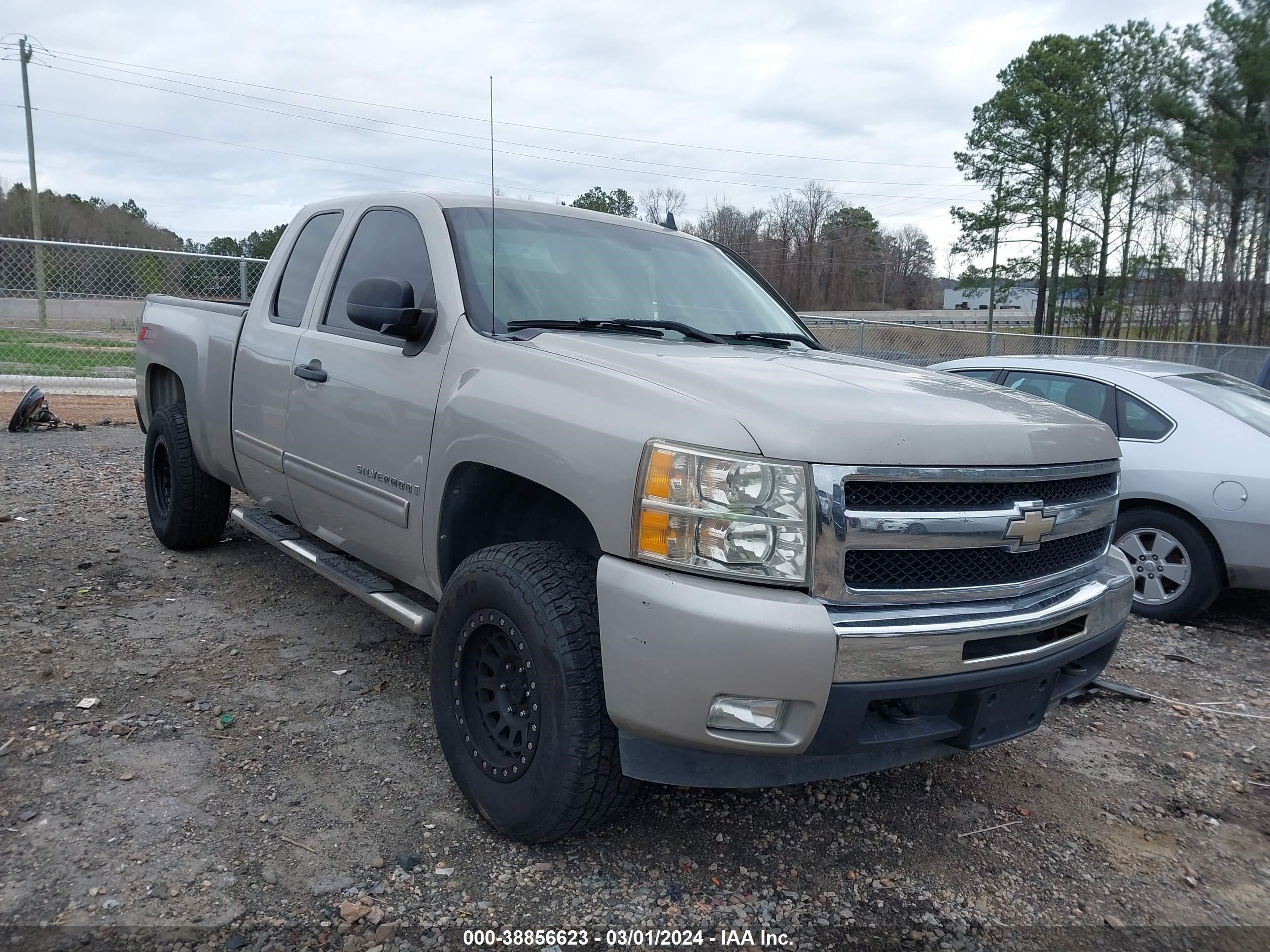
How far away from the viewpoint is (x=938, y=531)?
92.3 inches

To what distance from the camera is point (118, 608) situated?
4.58m

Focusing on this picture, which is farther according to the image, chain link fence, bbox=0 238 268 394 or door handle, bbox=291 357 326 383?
chain link fence, bbox=0 238 268 394

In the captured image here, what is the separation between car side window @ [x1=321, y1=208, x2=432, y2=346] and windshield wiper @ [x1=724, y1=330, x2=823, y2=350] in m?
1.19

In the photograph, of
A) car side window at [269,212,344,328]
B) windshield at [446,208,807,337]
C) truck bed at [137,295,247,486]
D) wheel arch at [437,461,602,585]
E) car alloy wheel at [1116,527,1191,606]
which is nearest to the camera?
wheel arch at [437,461,602,585]

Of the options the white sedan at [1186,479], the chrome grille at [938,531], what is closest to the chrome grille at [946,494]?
the chrome grille at [938,531]

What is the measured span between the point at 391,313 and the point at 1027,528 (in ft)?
6.85

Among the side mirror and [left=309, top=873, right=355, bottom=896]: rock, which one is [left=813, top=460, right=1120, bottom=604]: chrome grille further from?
the side mirror

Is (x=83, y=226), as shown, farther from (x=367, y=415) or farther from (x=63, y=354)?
(x=367, y=415)

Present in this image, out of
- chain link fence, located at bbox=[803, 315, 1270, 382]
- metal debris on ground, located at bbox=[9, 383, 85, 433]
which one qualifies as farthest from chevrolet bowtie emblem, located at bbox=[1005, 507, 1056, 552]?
chain link fence, located at bbox=[803, 315, 1270, 382]

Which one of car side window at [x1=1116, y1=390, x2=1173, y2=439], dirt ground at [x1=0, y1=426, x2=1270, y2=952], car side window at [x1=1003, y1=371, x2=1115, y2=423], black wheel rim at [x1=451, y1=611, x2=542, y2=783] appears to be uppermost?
car side window at [x1=1003, y1=371, x2=1115, y2=423]

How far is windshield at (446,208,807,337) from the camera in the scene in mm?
3299

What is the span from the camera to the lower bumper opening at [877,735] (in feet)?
7.42

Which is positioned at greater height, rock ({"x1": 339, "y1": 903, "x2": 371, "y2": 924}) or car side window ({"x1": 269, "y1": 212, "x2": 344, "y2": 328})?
car side window ({"x1": 269, "y1": 212, "x2": 344, "y2": 328})

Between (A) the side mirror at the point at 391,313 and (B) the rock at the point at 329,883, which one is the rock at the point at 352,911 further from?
(A) the side mirror at the point at 391,313
